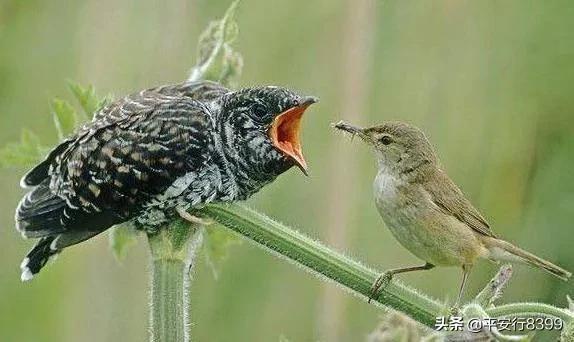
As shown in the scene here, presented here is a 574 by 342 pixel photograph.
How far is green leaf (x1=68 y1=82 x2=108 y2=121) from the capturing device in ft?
13.0

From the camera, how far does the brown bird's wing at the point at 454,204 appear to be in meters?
3.82

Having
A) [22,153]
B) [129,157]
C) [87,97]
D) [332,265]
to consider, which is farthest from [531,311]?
[22,153]

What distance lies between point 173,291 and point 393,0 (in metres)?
3.12

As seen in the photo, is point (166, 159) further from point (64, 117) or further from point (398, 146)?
point (398, 146)

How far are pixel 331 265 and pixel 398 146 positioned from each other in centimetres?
69

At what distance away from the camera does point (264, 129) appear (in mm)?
3943

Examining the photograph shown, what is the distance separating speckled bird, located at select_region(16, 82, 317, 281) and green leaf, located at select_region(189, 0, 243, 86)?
0.11m

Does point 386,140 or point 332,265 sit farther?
point 386,140

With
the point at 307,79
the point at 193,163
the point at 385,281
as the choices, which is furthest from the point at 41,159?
the point at 307,79


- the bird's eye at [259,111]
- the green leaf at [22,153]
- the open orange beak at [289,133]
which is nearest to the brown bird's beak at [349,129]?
the open orange beak at [289,133]

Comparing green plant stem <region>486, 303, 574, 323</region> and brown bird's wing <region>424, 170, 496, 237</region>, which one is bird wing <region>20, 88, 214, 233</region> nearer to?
brown bird's wing <region>424, 170, 496, 237</region>

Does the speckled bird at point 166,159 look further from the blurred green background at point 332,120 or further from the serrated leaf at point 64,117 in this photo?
the blurred green background at point 332,120

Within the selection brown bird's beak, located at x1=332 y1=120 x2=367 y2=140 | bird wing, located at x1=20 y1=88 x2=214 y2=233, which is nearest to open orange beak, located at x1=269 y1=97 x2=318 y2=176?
brown bird's beak, located at x1=332 y1=120 x2=367 y2=140

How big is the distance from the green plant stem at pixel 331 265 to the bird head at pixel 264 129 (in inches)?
13.5
